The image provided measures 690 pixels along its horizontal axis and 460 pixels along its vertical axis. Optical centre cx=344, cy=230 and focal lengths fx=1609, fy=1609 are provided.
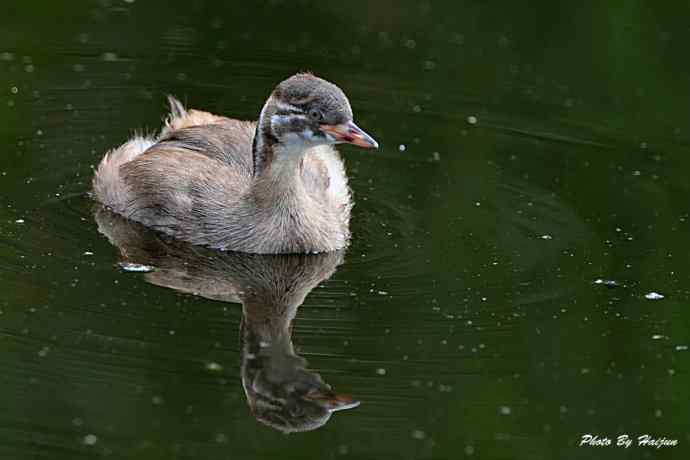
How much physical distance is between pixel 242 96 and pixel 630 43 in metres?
3.51

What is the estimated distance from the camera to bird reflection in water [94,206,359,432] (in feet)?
26.4

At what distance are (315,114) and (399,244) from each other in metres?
1.06

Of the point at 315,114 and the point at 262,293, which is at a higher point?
the point at 315,114

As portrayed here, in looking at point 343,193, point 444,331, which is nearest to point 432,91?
point 343,193

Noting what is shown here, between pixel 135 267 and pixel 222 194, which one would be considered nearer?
pixel 135 267

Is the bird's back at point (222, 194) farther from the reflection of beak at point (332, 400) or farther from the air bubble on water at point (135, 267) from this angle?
A: the reflection of beak at point (332, 400)

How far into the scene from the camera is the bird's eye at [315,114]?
9859 millimetres

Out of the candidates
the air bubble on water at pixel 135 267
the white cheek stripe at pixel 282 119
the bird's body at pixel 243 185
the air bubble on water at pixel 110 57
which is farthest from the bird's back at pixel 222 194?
the air bubble on water at pixel 110 57

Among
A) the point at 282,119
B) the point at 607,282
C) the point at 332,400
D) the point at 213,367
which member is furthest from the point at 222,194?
the point at 332,400

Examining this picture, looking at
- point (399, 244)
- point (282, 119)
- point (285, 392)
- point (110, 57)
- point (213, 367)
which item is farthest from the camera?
point (110, 57)

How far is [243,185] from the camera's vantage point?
10.7 metres

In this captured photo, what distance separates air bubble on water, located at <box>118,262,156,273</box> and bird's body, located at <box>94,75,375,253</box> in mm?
724

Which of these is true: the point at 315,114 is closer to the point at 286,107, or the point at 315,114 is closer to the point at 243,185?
the point at 286,107

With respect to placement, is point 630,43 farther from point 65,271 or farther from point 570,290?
point 65,271
